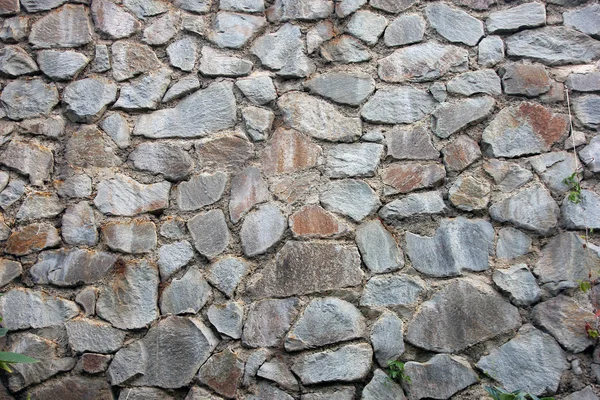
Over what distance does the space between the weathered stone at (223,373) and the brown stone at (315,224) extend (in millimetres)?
447

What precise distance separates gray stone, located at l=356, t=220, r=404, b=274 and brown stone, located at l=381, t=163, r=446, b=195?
5.5 inches

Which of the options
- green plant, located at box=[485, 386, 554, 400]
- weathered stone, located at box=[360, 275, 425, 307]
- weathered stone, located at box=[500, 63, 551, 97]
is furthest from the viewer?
weathered stone, located at box=[500, 63, 551, 97]

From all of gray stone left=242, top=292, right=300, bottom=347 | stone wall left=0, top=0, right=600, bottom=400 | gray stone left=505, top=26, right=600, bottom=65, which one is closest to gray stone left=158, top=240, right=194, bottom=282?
stone wall left=0, top=0, right=600, bottom=400

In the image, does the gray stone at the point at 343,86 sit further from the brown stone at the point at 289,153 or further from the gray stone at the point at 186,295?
the gray stone at the point at 186,295

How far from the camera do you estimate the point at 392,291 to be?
202 centimetres

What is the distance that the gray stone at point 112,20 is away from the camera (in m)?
2.40

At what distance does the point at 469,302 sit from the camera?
1993 millimetres

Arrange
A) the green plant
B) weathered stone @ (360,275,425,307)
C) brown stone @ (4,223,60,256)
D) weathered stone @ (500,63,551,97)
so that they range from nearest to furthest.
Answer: the green plant
weathered stone @ (360,275,425,307)
brown stone @ (4,223,60,256)
weathered stone @ (500,63,551,97)

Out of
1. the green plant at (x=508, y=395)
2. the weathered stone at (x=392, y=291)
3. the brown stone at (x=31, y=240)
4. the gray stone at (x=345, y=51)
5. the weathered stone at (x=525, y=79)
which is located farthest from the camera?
the gray stone at (x=345, y=51)

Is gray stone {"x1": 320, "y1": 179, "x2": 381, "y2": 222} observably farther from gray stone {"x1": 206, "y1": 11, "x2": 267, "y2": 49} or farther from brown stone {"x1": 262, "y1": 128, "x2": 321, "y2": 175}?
gray stone {"x1": 206, "y1": 11, "x2": 267, "y2": 49}

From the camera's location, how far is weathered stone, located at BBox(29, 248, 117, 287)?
208cm

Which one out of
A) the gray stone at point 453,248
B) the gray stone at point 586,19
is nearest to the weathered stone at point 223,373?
the gray stone at point 453,248

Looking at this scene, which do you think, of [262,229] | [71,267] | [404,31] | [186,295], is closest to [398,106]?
[404,31]

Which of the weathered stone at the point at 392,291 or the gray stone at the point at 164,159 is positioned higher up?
the gray stone at the point at 164,159
